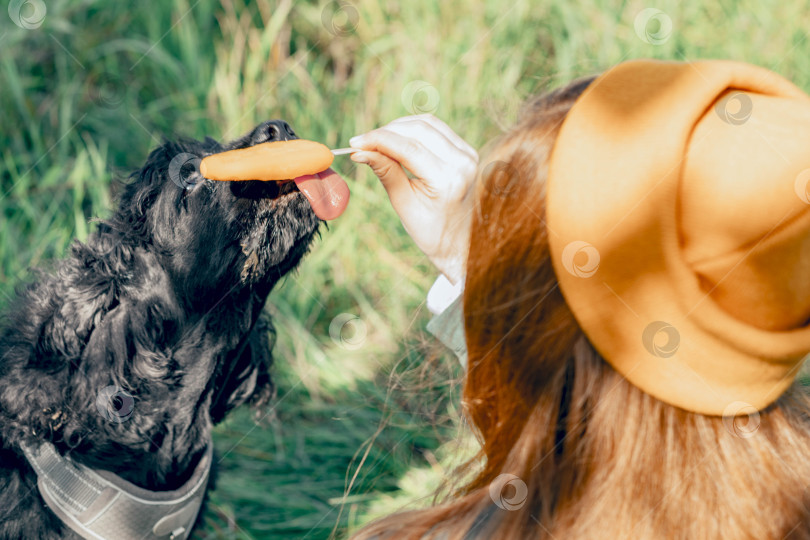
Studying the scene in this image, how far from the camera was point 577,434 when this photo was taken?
1.31 meters

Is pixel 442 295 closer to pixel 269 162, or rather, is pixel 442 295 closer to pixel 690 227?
pixel 269 162

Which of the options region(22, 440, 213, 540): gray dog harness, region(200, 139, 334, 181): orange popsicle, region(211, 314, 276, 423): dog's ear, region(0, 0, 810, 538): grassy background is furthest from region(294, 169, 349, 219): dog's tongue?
region(0, 0, 810, 538): grassy background

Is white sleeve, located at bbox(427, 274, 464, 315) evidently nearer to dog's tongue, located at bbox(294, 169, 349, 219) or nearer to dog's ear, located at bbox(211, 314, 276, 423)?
dog's tongue, located at bbox(294, 169, 349, 219)

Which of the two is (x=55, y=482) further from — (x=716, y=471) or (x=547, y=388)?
(x=716, y=471)

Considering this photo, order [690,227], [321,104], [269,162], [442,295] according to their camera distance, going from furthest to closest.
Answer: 1. [321,104]
2. [442,295]
3. [269,162]
4. [690,227]

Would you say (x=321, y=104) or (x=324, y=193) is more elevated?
(x=324, y=193)

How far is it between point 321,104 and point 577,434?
2.52 metres

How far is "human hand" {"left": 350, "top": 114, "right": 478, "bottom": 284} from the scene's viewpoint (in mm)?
1493

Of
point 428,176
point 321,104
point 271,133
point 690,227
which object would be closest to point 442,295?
point 428,176

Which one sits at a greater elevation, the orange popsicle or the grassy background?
the orange popsicle

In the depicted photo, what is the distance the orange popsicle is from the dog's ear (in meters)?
0.58

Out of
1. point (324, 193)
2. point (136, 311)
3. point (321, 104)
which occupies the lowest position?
point (321, 104)

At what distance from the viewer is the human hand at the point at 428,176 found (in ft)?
4.90

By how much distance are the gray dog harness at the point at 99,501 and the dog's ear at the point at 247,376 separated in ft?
0.97
